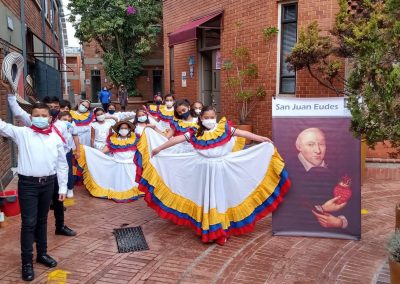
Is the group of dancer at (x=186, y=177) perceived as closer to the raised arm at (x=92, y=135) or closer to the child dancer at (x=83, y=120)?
the raised arm at (x=92, y=135)

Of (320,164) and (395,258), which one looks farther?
(320,164)

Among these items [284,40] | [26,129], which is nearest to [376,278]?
[26,129]

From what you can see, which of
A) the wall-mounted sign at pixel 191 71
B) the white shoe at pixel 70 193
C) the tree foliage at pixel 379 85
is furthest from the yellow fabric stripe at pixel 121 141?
the wall-mounted sign at pixel 191 71

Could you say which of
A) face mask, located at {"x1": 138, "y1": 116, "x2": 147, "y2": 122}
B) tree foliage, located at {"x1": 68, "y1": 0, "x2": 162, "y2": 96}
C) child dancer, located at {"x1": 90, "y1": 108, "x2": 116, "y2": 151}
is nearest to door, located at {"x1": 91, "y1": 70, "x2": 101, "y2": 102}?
tree foliage, located at {"x1": 68, "y1": 0, "x2": 162, "y2": 96}

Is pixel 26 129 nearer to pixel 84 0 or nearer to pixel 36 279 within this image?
pixel 36 279

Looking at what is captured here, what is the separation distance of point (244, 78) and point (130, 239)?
6.34 meters

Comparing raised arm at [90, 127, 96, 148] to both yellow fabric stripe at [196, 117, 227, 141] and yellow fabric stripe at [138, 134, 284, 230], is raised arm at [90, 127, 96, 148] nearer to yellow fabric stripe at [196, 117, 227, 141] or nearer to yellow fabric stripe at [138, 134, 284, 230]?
yellow fabric stripe at [138, 134, 284, 230]

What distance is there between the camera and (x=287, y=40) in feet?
32.0

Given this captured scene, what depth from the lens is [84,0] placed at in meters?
23.9

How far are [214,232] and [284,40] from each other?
5991 millimetres

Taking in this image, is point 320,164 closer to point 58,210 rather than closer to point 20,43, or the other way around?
point 58,210

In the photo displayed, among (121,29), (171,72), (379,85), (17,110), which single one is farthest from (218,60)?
(121,29)

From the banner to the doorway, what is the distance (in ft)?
24.8

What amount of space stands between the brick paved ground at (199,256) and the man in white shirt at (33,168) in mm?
497
